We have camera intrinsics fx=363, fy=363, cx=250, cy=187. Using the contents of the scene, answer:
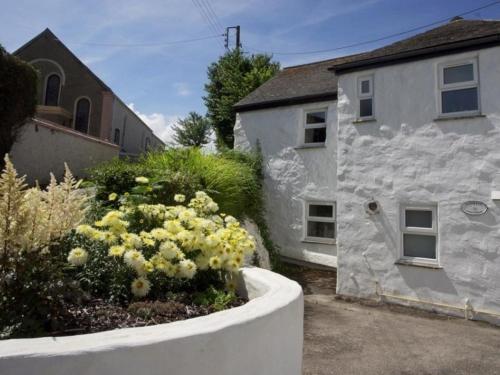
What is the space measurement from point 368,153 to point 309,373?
571 centimetres

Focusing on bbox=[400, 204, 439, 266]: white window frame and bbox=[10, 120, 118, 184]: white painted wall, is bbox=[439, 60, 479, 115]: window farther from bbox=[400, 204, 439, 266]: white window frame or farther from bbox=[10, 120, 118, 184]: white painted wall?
bbox=[10, 120, 118, 184]: white painted wall

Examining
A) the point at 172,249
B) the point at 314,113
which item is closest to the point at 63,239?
the point at 172,249

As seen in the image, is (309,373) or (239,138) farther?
(239,138)

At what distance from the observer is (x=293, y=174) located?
1133 cm

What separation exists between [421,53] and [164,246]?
7.92 m

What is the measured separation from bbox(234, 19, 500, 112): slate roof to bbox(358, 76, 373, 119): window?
350 millimetres

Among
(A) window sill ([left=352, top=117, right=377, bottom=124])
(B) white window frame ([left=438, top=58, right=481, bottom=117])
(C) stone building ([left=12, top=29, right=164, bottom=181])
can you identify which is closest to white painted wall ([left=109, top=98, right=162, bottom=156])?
(C) stone building ([left=12, top=29, right=164, bottom=181])

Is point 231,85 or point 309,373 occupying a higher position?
point 231,85

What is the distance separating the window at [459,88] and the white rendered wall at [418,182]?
169 millimetres

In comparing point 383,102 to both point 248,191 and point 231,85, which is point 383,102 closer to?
point 248,191

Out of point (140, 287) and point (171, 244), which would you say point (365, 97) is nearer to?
point (171, 244)

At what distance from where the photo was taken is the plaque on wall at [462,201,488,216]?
7316 millimetres

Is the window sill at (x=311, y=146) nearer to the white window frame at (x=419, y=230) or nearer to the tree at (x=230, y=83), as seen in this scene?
the white window frame at (x=419, y=230)

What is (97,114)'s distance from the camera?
24562 millimetres
